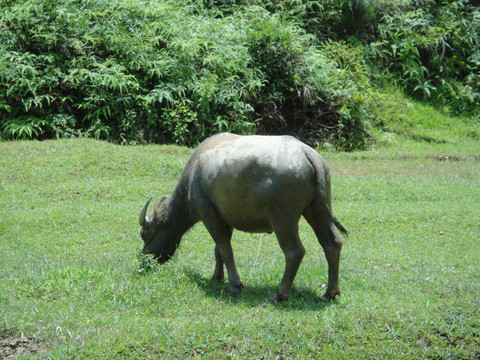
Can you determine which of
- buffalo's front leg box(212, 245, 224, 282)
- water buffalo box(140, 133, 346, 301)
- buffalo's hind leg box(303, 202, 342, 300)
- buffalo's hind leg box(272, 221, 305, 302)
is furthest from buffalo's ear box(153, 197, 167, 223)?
buffalo's hind leg box(303, 202, 342, 300)

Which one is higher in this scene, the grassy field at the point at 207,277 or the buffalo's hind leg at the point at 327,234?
the buffalo's hind leg at the point at 327,234

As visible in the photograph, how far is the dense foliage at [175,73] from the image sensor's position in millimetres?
15570

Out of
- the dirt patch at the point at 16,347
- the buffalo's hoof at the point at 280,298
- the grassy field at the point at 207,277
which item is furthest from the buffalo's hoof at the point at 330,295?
the dirt patch at the point at 16,347

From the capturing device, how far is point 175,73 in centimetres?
1617

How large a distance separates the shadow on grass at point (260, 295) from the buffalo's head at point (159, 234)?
0.42 m

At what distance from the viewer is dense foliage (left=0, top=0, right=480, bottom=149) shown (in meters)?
15.6

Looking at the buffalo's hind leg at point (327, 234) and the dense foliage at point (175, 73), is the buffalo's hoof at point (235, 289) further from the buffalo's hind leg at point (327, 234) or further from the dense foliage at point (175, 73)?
the dense foliage at point (175, 73)

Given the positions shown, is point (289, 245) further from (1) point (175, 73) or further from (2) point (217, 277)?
(1) point (175, 73)

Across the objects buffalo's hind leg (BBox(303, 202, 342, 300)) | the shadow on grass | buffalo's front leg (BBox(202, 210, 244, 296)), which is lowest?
the shadow on grass

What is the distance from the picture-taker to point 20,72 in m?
15.2

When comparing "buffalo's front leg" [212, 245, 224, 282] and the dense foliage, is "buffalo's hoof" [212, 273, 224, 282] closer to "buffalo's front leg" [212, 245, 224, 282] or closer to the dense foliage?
"buffalo's front leg" [212, 245, 224, 282]

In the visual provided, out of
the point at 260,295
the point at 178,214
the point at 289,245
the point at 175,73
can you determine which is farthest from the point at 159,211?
the point at 175,73

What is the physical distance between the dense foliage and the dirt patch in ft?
31.9

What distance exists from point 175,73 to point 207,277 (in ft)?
30.3
